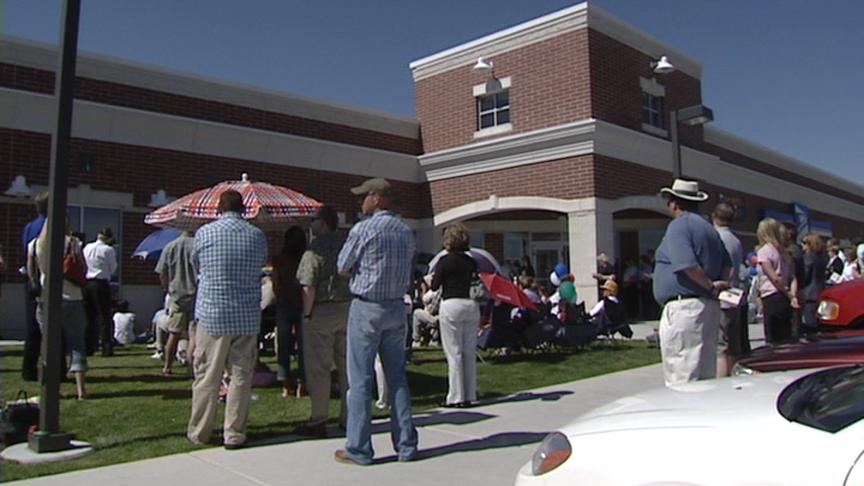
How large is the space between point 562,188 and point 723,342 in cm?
1034

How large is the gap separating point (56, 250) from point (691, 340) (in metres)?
4.78

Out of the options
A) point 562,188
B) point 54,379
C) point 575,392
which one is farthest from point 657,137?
point 54,379

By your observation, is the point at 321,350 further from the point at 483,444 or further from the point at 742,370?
the point at 742,370

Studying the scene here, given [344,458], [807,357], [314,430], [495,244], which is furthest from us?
[495,244]

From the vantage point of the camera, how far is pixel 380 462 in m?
5.12

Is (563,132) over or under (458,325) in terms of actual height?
over

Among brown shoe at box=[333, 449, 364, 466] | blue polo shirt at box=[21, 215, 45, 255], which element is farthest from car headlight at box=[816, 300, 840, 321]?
blue polo shirt at box=[21, 215, 45, 255]

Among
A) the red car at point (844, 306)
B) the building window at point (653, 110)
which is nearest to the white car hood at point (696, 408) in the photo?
the red car at point (844, 306)

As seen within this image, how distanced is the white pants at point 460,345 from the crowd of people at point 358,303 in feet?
0.04

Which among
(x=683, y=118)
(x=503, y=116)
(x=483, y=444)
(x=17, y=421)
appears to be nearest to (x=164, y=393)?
(x=17, y=421)

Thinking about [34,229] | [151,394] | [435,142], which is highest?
[435,142]

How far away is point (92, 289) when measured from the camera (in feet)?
33.3

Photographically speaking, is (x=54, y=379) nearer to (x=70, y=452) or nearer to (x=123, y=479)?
(x=70, y=452)

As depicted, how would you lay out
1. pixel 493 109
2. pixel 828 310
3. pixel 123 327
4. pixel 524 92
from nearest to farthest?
1. pixel 828 310
2. pixel 123 327
3. pixel 524 92
4. pixel 493 109
